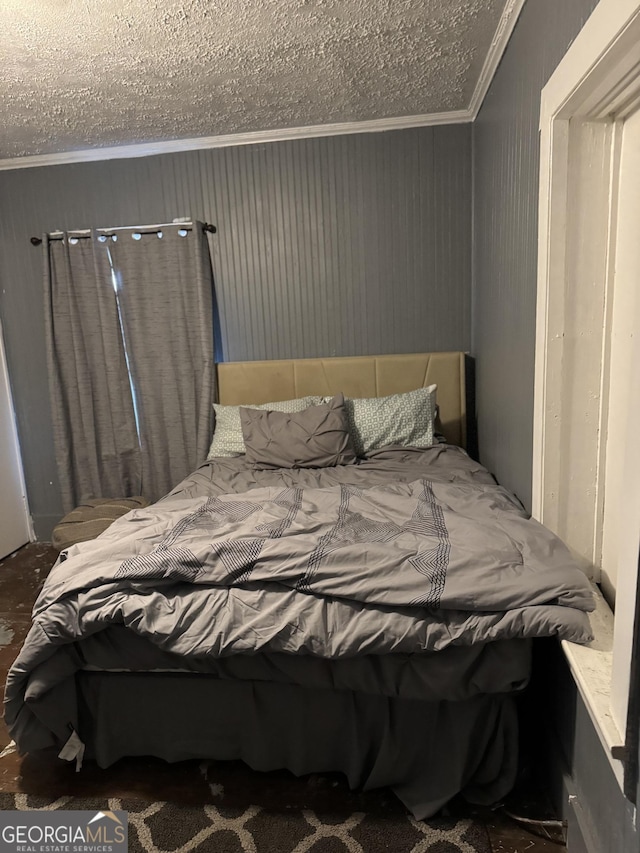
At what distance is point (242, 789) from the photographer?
160 centimetres

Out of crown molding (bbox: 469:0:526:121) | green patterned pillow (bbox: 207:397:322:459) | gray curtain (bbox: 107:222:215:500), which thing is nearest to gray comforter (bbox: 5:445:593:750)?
green patterned pillow (bbox: 207:397:322:459)

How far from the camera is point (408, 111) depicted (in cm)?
283

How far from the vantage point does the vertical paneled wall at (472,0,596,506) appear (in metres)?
1.65

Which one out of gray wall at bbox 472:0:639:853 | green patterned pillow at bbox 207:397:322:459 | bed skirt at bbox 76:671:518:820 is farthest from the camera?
green patterned pillow at bbox 207:397:322:459

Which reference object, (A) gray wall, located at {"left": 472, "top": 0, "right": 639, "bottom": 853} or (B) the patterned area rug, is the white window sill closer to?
(A) gray wall, located at {"left": 472, "top": 0, "right": 639, "bottom": 853}

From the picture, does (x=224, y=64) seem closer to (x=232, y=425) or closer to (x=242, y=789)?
(x=232, y=425)

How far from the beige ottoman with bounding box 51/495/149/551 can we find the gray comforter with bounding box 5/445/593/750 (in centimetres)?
121

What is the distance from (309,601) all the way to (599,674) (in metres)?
0.71

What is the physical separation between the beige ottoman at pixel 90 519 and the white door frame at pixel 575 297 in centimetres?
234

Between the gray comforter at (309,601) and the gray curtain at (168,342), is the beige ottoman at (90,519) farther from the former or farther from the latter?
the gray comforter at (309,601)

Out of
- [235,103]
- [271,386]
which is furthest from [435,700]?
[235,103]

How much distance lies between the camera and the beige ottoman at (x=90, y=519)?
2984 mm

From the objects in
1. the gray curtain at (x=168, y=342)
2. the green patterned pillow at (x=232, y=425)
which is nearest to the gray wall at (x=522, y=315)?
the green patterned pillow at (x=232, y=425)

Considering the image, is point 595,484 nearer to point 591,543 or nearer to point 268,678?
point 591,543
